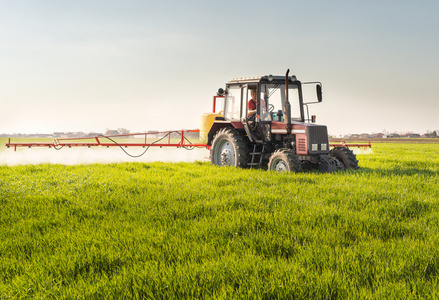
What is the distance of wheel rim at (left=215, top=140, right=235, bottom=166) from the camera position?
1066 cm

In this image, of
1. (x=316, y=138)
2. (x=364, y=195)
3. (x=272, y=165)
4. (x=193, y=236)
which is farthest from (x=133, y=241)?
(x=316, y=138)

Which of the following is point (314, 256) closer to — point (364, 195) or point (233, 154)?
point (364, 195)

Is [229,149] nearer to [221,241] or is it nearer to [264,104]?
[264,104]

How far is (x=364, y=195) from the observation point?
645cm

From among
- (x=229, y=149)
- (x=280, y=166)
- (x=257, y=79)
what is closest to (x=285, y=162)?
(x=280, y=166)

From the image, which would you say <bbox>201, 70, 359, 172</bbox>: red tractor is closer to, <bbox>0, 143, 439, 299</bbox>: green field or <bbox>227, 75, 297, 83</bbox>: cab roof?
<bbox>227, 75, 297, 83</bbox>: cab roof

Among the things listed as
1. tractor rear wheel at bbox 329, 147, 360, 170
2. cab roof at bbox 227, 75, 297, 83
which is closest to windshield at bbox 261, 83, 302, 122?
cab roof at bbox 227, 75, 297, 83

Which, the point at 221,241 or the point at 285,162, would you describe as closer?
the point at 221,241

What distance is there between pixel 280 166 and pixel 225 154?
2.14 metres

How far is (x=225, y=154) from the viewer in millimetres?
10852

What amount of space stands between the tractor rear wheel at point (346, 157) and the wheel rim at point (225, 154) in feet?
A: 9.60

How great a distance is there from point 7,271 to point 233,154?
755cm

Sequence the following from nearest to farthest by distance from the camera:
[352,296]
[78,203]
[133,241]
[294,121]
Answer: [352,296]
[133,241]
[78,203]
[294,121]

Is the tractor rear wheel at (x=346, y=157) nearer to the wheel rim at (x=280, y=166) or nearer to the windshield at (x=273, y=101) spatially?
the windshield at (x=273, y=101)
